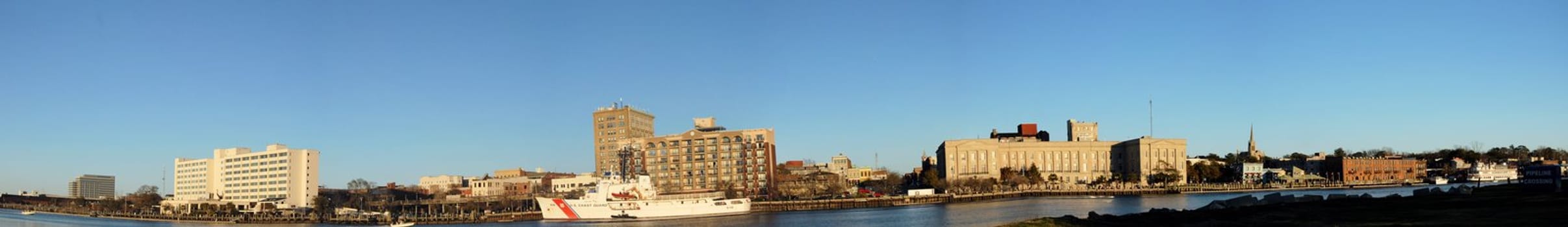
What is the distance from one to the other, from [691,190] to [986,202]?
3194cm

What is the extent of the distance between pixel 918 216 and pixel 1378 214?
47530 mm

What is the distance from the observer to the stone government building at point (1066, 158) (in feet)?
552

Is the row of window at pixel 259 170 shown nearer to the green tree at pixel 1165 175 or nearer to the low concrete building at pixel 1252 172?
the green tree at pixel 1165 175

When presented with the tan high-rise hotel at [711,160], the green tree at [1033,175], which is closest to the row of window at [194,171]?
the tan high-rise hotel at [711,160]

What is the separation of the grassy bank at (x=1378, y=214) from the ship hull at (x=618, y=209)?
51.5m

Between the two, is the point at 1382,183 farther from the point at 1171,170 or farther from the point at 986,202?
the point at 986,202

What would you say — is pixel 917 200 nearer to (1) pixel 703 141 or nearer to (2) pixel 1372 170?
(1) pixel 703 141

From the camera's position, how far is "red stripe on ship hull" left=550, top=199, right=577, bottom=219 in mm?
96750

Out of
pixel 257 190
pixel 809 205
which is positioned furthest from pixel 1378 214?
pixel 257 190

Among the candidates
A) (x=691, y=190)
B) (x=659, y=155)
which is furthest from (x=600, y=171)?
(x=691, y=190)

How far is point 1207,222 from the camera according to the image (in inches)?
1708

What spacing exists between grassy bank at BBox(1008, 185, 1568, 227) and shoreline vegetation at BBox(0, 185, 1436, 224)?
6534 centimetres

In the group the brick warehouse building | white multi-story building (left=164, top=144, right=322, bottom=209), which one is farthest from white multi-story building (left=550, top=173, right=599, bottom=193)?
the brick warehouse building

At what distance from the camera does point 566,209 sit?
97875 millimetres
